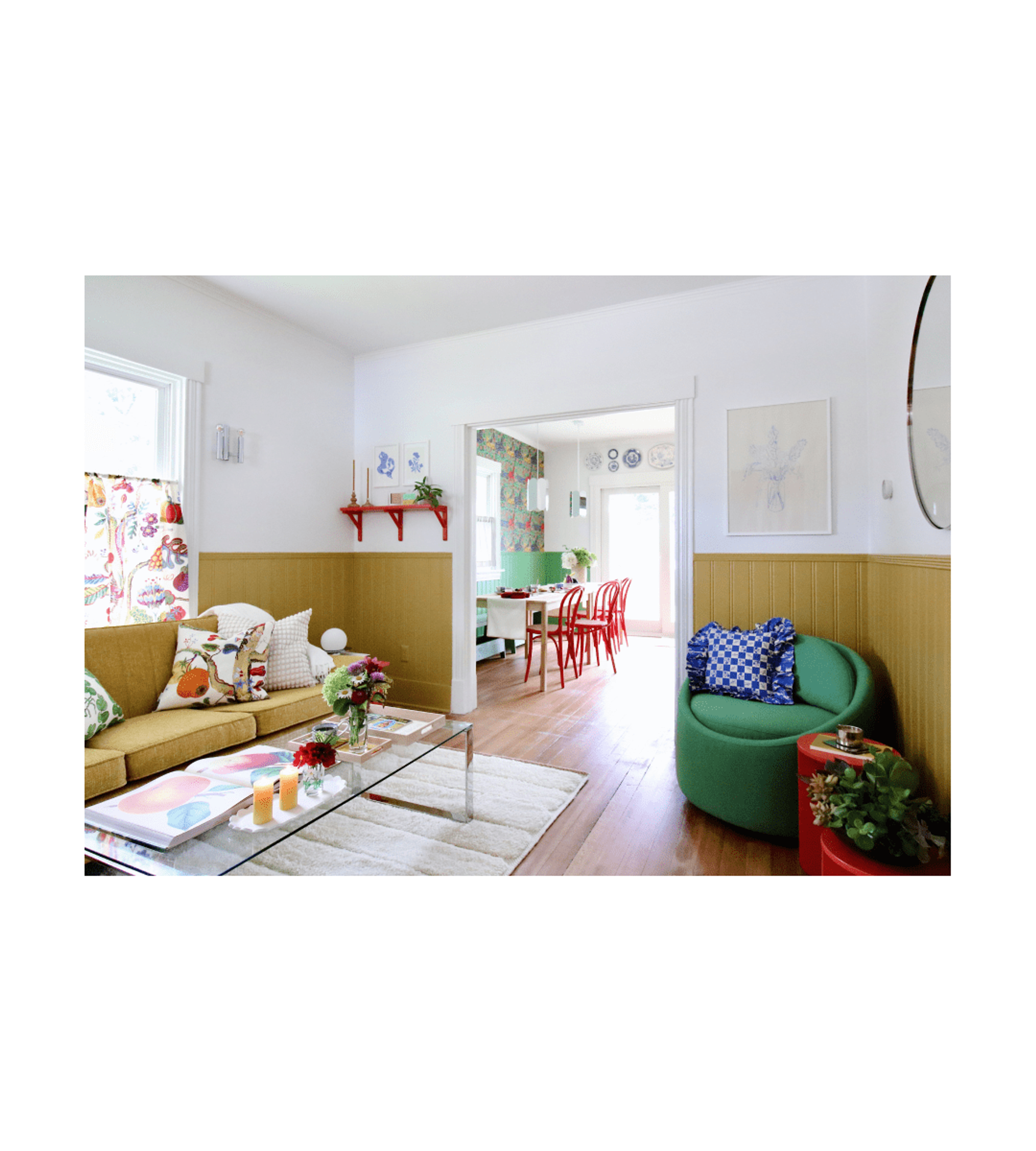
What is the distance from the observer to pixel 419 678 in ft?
13.4

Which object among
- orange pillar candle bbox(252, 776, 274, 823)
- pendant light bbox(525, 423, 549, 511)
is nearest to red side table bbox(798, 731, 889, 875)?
orange pillar candle bbox(252, 776, 274, 823)

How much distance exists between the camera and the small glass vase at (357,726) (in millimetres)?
2035

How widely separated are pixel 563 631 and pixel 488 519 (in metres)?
1.75

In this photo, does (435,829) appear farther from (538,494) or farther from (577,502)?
(577,502)

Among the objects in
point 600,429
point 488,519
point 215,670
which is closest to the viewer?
point 215,670

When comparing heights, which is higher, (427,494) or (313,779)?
(427,494)

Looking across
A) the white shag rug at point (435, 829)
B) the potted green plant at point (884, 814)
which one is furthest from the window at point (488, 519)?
the potted green plant at point (884, 814)

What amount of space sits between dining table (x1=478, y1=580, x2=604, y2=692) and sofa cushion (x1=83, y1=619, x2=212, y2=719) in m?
2.59

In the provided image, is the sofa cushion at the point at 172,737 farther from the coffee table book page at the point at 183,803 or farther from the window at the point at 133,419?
the window at the point at 133,419

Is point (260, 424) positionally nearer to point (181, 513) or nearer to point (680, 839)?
point (181, 513)

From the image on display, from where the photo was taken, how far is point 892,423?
2369 mm

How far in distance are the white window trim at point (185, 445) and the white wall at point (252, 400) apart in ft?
0.11

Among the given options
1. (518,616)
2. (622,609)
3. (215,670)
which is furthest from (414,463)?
(622,609)
